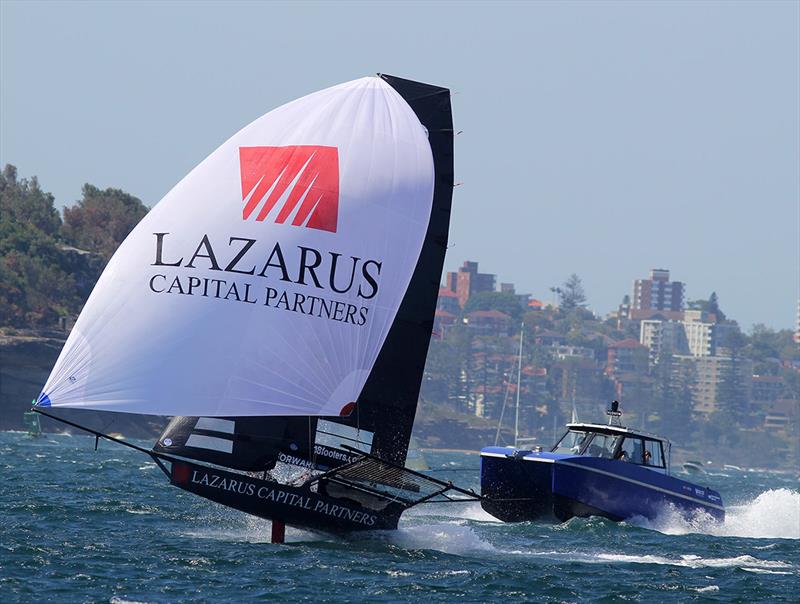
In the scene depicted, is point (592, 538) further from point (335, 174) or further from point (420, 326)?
point (335, 174)

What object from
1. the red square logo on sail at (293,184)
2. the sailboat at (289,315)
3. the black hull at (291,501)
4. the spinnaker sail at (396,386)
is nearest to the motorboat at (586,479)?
the spinnaker sail at (396,386)

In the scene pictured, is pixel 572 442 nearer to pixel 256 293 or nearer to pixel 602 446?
pixel 602 446

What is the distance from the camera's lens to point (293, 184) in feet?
70.4

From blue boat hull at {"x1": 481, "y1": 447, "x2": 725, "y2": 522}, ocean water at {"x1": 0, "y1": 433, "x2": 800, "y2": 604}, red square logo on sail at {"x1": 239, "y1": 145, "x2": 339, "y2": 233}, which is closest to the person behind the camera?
ocean water at {"x1": 0, "y1": 433, "x2": 800, "y2": 604}

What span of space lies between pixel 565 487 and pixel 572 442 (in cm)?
197

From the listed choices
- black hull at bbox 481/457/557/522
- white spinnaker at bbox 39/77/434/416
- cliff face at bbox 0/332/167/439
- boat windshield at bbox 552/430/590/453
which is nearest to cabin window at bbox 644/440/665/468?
boat windshield at bbox 552/430/590/453

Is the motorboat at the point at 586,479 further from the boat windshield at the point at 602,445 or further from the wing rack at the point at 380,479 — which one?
the wing rack at the point at 380,479

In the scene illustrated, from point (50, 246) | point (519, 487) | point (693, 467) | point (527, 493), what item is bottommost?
point (693, 467)

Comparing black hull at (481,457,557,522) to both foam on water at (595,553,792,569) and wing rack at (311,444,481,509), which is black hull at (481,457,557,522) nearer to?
foam on water at (595,553,792,569)

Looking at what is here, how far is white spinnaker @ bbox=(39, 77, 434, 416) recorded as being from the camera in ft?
66.3

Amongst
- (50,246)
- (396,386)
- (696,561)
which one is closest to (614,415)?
(696,561)

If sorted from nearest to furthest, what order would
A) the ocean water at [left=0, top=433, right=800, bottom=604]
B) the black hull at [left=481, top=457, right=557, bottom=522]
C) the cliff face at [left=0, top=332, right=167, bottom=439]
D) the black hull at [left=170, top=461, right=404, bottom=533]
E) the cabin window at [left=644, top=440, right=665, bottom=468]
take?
the ocean water at [left=0, top=433, right=800, bottom=604], the black hull at [left=170, top=461, right=404, bottom=533], the black hull at [left=481, top=457, right=557, bottom=522], the cabin window at [left=644, top=440, right=665, bottom=468], the cliff face at [left=0, top=332, right=167, bottom=439]

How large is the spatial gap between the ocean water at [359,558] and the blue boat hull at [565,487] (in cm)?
36

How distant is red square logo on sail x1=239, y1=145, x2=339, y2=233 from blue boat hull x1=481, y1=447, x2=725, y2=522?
27.9ft
